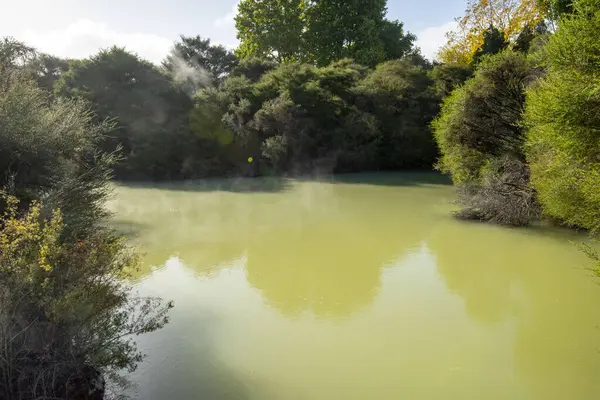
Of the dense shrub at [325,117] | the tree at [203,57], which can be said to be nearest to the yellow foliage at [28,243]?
the dense shrub at [325,117]

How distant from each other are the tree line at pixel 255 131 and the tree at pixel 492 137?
5cm

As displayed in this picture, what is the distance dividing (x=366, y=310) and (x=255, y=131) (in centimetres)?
2130

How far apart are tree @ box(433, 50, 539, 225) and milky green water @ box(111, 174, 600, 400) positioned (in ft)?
3.00

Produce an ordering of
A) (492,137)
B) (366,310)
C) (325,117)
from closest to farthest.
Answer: (366,310) → (492,137) → (325,117)

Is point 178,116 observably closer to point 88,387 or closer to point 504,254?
point 504,254

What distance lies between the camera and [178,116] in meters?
27.7

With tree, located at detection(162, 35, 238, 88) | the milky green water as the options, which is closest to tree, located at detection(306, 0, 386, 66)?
tree, located at detection(162, 35, 238, 88)

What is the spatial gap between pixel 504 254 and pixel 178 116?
21.6 meters

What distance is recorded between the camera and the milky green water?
567cm

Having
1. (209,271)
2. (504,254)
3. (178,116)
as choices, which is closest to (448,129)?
(504,254)

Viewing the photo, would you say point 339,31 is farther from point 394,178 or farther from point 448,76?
point 394,178

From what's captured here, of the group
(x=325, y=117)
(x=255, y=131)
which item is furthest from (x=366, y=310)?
(x=325, y=117)

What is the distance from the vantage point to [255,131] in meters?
28.0

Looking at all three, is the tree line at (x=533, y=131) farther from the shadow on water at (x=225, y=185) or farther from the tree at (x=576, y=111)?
the shadow on water at (x=225, y=185)
